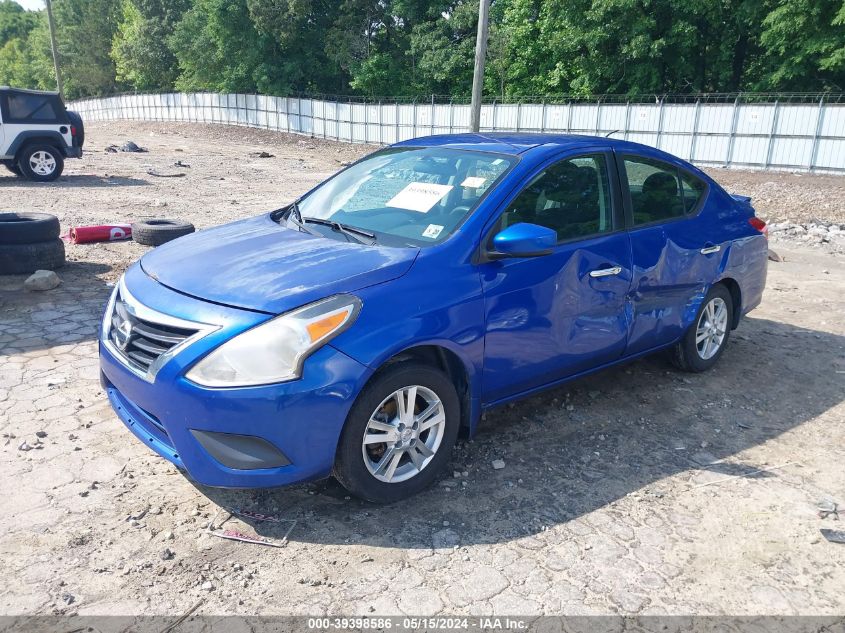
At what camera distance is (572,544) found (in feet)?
10.5

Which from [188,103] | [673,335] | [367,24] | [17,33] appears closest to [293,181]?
[673,335]

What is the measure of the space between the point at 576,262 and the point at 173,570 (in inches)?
104

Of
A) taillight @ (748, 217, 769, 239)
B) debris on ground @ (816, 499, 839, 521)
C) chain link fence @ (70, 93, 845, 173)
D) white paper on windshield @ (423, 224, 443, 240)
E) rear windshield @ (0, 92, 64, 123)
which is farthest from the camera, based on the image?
chain link fence @ (70, 93, 845, 173)

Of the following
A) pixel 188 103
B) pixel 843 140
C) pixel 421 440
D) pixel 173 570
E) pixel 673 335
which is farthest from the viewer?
pixel 188 103

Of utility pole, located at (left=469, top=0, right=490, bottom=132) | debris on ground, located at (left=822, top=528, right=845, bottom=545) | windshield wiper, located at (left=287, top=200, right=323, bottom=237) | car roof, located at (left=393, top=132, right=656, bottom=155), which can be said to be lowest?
debris on ground, located at (left=822, top=528, right=845, bottom=545)

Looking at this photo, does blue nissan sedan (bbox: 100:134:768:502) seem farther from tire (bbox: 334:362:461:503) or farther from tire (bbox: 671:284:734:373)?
tire (bbox: 671:284:734:373)

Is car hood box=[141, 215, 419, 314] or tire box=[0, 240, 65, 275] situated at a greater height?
Result: car hood box=[141, 215, 419, 314]

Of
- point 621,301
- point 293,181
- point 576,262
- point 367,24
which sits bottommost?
point 293,181

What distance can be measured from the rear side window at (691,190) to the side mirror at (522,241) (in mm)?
1912

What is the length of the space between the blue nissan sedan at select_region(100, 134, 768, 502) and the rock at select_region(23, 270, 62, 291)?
347 cm

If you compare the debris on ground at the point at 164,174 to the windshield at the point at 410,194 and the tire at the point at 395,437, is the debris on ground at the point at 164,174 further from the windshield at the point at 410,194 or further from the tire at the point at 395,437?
the tire at the point at 395,437

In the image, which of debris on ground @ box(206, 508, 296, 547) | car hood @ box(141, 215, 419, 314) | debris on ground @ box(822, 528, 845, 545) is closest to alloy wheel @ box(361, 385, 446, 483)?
debris on ground @ box(206, 508, 296, 547)

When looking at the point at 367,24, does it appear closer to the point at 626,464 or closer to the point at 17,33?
the point at 626,464

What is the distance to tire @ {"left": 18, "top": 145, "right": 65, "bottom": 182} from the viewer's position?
15461 millimetres
